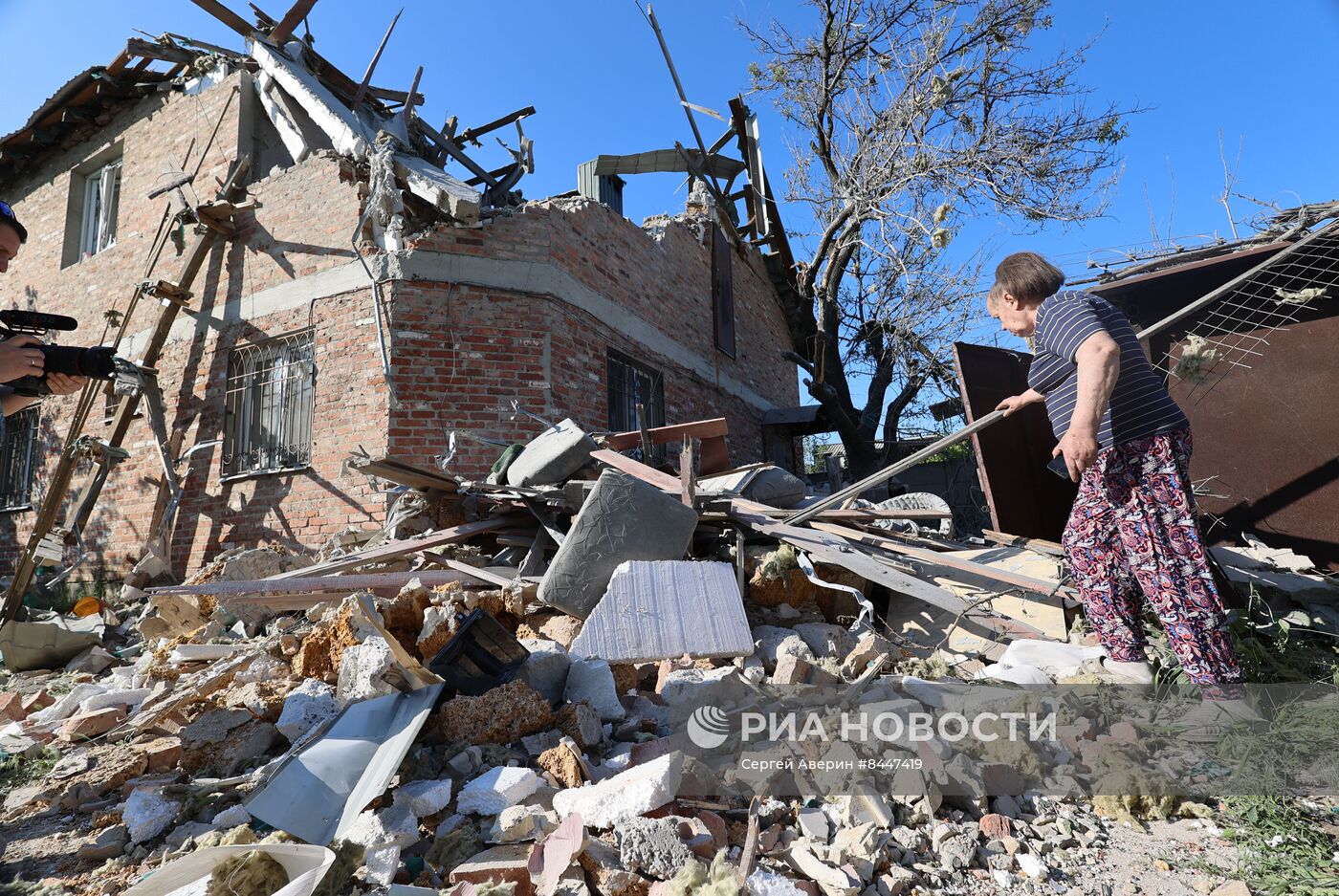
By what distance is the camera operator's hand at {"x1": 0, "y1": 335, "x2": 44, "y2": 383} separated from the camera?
2393 mm

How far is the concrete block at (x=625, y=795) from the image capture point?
1.74m

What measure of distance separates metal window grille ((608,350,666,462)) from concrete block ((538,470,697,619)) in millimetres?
3443

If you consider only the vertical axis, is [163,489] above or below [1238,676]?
above

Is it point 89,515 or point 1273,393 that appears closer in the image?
point 1273,393

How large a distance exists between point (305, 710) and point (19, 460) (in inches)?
387

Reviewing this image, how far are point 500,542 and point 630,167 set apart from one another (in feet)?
25.9

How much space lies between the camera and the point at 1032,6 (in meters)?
9.74

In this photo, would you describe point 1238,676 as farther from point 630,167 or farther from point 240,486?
point 630,167

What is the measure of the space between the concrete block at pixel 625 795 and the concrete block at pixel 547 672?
640 mm

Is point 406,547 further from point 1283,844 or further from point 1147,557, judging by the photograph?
point 1283,844

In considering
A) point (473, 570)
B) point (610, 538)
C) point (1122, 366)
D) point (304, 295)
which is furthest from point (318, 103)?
point (1122, 366)

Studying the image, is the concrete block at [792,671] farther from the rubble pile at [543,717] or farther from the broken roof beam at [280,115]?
the broken roof beam at [280,115]

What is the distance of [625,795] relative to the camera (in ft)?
5.81

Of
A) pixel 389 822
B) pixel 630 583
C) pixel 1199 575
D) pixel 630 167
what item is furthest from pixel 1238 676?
pixel 630 167
